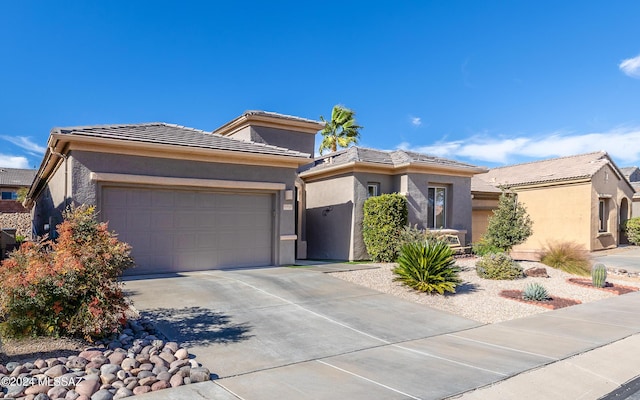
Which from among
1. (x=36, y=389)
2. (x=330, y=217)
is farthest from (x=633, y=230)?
(x=36, y=389)

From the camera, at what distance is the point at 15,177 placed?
4206cm

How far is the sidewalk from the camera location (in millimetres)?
4598

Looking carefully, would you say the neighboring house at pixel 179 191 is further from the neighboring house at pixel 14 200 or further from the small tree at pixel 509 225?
the neighboring house at pixel 14 200

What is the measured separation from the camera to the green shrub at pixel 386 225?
14.5 metres

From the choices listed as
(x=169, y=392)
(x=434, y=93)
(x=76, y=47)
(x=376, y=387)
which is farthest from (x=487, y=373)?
(x=434, y=93)

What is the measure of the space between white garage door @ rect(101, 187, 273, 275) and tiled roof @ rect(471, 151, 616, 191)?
1384 cm

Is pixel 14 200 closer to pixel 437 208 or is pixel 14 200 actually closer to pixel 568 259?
pixel 437 208

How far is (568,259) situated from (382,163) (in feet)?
25.3

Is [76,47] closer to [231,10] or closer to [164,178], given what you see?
[231,10]

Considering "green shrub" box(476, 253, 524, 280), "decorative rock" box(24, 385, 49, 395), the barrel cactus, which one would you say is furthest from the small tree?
"decorative rock" box(24, 385, 49, 395)

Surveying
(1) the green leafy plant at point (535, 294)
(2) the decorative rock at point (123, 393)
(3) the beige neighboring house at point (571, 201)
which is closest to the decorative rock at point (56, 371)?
(2) the decorative rock at point (123, 393)

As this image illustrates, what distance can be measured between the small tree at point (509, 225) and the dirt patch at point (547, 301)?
12.1 feet

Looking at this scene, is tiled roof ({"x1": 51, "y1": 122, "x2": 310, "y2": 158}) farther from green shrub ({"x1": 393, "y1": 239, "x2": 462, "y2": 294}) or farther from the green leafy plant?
the green leafy plant

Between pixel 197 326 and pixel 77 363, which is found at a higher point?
pixel 77 363
